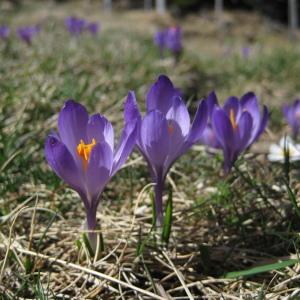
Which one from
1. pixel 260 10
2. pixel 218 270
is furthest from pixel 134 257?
pixel 260 10

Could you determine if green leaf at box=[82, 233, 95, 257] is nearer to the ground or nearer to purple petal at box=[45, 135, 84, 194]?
the ground

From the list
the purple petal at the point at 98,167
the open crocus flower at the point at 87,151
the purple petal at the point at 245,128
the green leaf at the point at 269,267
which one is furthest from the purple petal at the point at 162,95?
the green leaf at the point at 269,267

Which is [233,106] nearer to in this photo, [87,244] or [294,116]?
[87,244]

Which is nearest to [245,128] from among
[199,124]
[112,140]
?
[199,124]

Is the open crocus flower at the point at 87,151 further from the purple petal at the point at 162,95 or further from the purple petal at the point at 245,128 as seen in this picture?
the purple petal at the point at 245,128

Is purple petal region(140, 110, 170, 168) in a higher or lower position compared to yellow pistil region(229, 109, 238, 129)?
higher

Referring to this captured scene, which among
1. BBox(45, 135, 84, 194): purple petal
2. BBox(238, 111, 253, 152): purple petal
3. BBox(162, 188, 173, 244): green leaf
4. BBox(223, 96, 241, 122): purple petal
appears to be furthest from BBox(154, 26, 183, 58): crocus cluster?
BBox(45, 135, 84, 194): purple petal

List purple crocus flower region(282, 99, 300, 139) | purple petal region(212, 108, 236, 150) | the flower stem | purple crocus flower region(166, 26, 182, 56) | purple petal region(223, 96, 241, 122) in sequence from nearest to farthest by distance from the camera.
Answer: the flower stem
purple petal region(212, 108, 236, 150)
purple petal region(223, 96, 241, 122)
purple crocus flower region(282, 99, 300, 139)
purple crocus flower region(166, 26, 182, 56)
